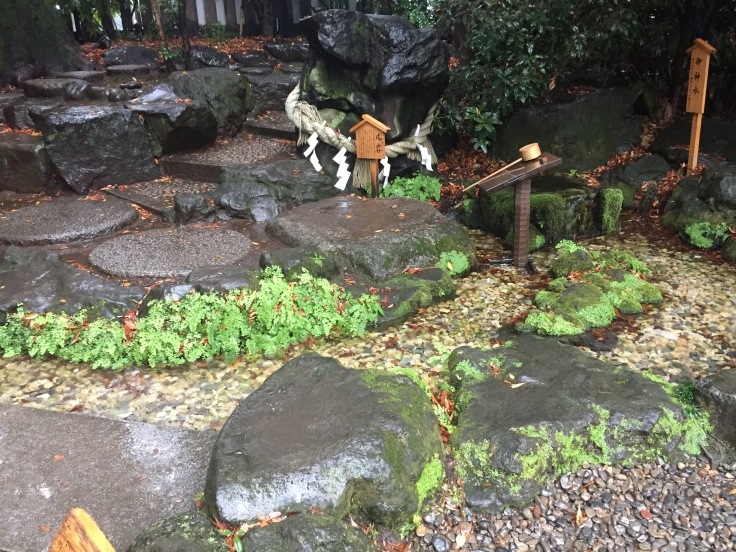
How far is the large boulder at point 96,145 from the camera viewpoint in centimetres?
723

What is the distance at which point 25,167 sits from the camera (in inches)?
288

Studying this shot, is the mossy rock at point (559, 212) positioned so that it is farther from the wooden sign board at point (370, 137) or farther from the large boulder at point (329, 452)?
the large boulder at point (329, 452)

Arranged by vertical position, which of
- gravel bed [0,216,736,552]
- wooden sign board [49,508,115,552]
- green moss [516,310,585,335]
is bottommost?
gravel bed [0,216,736,552]

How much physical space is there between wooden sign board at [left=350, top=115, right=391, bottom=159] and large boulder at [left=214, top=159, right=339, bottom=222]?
659 millimetres

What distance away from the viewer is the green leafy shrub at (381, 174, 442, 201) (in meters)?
7.74

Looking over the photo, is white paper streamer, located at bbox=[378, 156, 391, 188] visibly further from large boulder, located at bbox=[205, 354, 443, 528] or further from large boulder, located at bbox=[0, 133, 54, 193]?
large boulder, located at bbox=[205, 354, 443, 528]

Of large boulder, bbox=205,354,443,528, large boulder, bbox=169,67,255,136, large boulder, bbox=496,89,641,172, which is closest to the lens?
large boulder, bbox=205,354,443,528

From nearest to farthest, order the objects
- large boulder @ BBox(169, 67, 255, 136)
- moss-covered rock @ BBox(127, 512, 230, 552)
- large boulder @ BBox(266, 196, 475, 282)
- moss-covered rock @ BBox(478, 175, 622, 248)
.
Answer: moss-covered rock @ BBox(127, 512, 230, 552) → large boulder @ BBox(266, 196, 475, 282) → moss-covered rock @ BBox(478, 175, 622, 248) → large boulder @ BBox(169, 67, 255, 136)

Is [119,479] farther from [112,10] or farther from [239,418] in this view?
[112,10]

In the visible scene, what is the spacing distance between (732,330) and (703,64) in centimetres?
363

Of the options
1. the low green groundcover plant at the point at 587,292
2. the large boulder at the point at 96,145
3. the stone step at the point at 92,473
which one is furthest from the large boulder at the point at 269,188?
the stone step at the point at 92,473

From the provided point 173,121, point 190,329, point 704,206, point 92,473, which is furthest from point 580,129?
point 92,473

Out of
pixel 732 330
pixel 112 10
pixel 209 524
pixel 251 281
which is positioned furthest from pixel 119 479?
pixel 112 10

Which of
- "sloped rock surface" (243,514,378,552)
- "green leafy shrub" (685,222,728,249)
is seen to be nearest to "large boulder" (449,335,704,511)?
"sloped rock surface" (243,514,378,552)
